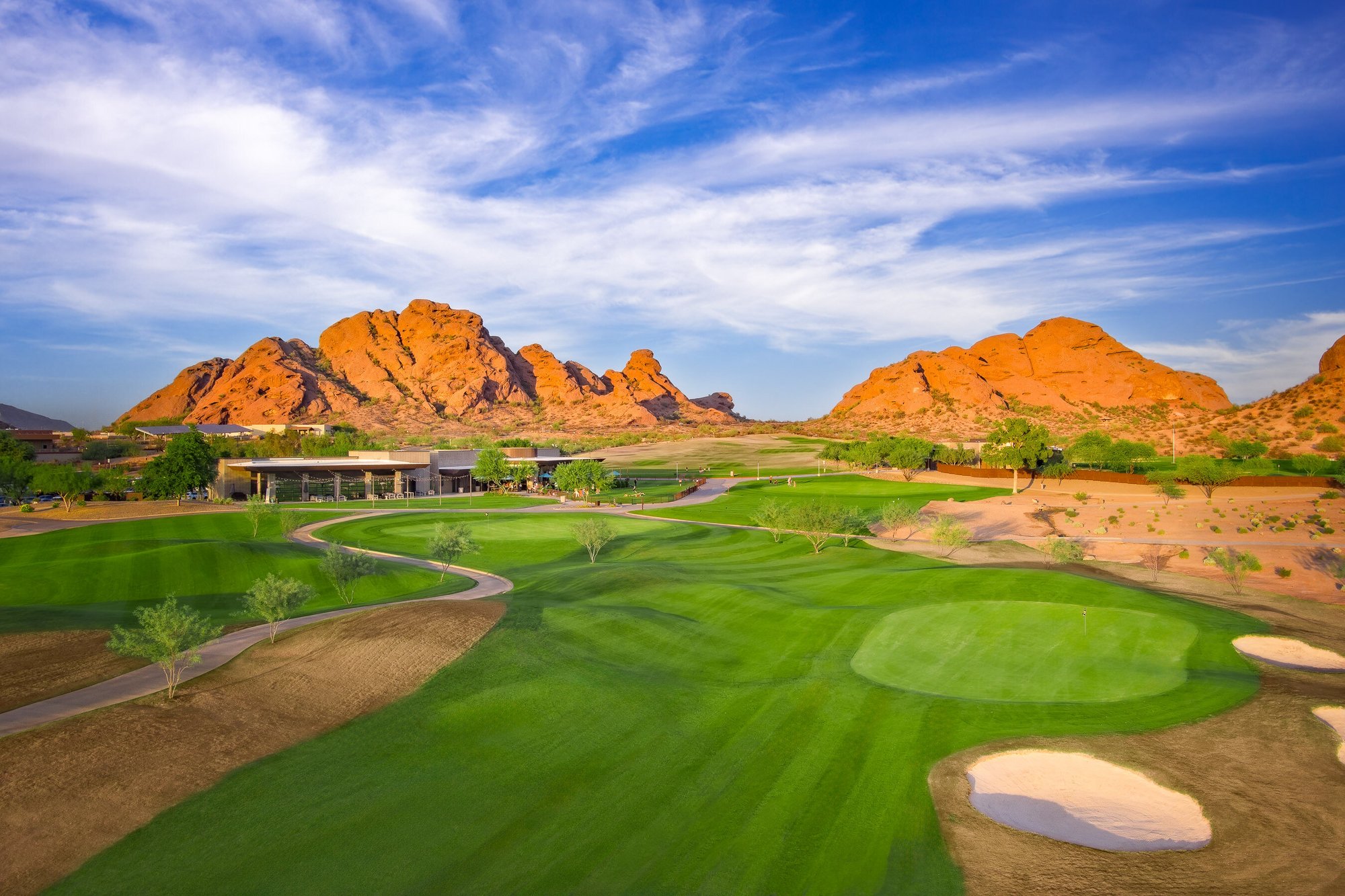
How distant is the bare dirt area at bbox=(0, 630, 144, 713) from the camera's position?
52.7ft

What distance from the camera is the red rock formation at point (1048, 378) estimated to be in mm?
169750

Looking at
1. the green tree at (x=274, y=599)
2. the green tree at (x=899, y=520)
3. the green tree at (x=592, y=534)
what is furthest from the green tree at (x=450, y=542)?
the green tree at (x=899, y=520)

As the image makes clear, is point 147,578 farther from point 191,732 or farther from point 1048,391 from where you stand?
point 1048,391

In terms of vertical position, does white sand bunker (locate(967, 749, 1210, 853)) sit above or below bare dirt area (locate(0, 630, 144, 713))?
below

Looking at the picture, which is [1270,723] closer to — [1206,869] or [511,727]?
[1206,869]

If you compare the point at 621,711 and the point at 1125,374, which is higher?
the point at 1125,374

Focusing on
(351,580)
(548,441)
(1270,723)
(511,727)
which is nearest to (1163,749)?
(1270,723)

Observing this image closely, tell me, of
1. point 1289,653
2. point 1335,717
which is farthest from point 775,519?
point 1335,717

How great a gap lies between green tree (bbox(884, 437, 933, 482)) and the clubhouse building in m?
48.6

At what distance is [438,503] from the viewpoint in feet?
243

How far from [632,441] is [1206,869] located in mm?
156046

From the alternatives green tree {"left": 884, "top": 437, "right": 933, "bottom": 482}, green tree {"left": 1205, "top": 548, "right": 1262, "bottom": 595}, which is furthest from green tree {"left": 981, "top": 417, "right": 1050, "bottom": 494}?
green tree {"left": 1205, "top": 548, "right": 1262, "bottom": 595}

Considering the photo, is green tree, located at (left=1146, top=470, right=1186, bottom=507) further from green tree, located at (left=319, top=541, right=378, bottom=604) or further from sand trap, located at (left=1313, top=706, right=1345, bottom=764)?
green tree, located at (left=319, top=541, right=378, bottom=604)

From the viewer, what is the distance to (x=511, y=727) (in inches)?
573
